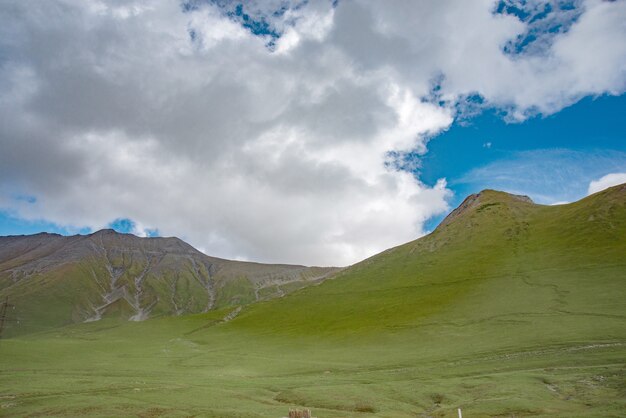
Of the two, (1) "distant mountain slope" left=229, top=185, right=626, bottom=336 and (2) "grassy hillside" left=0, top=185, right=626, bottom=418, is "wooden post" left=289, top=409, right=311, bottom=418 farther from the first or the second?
(1) "distant mountain slope" left=229, top=185, right=626, bottom=336

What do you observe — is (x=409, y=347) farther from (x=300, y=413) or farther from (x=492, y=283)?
(x=300, y=413)

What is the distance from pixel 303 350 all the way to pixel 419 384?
56.5 meters

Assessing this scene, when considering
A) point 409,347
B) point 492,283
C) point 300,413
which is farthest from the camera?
point 492,283

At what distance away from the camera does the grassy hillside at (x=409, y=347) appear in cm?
4434

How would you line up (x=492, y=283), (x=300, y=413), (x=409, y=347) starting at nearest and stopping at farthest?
(x=300, y=413)
(x=409, y=347)
(x=492, y=283)

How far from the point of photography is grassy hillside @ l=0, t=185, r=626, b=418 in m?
44.3

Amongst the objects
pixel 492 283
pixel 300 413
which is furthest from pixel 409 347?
pixel 300 413

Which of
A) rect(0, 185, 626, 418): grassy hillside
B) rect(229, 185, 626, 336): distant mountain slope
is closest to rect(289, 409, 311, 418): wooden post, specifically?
rect(0, 185, 626, 418): grassy hillside

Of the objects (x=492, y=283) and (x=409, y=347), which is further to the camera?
(x=492, y=283)

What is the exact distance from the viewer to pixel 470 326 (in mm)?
100125

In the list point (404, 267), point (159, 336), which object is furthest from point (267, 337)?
point (404, 267)

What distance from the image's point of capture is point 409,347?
92250 mm

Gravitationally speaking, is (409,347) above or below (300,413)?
below

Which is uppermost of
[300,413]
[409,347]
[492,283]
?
[492,283]
